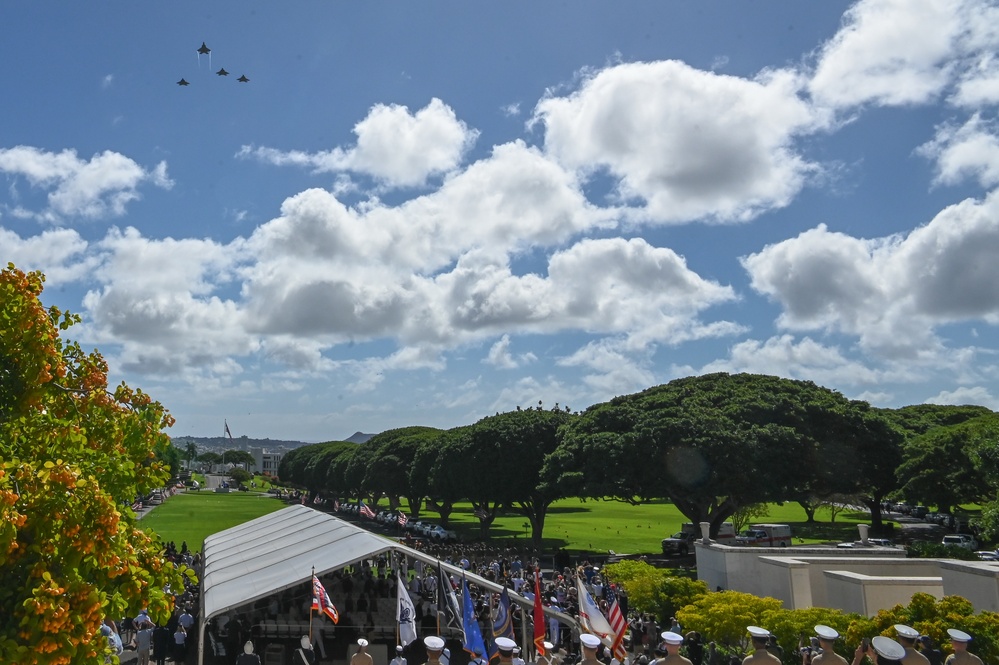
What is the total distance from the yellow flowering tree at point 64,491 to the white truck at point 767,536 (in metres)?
35.5

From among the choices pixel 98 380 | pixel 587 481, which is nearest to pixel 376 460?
pixel 587 481

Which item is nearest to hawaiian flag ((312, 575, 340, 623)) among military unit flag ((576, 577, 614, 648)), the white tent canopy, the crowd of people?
the white tent canopy

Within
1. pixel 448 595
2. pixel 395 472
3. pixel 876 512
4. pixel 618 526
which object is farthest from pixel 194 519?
pixel 448 595

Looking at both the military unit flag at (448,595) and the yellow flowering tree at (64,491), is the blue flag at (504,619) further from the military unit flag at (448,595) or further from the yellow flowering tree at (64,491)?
the yellow flowering tree at (64,491)

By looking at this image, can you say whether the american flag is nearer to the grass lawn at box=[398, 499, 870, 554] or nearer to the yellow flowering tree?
the yellow flowering tree

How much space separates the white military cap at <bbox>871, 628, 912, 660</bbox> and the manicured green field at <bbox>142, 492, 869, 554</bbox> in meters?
37.9

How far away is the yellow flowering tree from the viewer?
280 inches

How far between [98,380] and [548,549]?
140 ft

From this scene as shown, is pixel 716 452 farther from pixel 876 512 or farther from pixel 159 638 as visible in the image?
pixel 159 638

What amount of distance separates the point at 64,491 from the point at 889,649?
966 centimetres

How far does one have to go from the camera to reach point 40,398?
9164 mm

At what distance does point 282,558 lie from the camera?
2261 cm

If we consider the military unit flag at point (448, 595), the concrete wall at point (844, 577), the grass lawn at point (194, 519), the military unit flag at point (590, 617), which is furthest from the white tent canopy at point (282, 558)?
the grass lawn at point (194, 519)

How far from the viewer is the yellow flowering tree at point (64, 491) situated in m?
7.10
